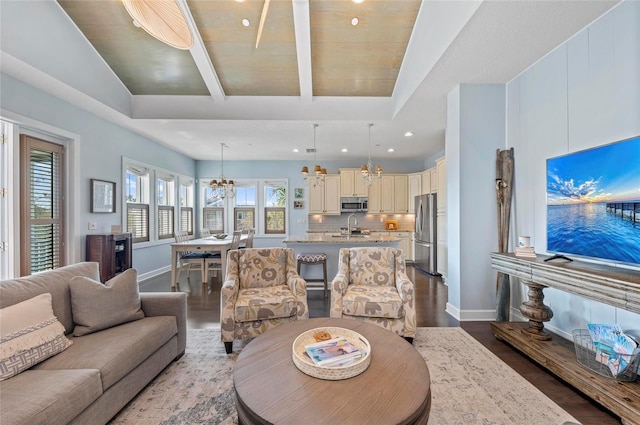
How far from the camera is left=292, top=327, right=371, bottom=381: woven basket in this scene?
4.31 ft

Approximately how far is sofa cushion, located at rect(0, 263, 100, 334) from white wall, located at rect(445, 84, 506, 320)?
3.71 meters

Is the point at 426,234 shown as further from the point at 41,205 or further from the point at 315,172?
the point at 41,205

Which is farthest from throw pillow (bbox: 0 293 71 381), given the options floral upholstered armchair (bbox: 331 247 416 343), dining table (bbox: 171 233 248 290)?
dining table (bbox: 171 233 248 290)

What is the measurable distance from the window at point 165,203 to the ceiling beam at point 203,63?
277 cm

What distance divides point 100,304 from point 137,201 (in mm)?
3876

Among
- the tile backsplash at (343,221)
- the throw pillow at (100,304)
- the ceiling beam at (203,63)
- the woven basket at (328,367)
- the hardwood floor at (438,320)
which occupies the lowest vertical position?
the hardwood floor at (438,320)

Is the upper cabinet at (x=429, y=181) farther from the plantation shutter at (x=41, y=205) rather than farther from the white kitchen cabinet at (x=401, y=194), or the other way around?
the plantation shutter at (x=41, y=205)

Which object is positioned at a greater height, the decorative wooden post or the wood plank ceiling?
the wood plank ceiling

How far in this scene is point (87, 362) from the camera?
5.08 ft

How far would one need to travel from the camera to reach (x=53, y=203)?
357 centimetres

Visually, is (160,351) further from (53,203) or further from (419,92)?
(419,92)

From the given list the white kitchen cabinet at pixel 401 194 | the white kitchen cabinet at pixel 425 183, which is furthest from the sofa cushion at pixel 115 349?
the white kitchen cabinet at pixel 401 194

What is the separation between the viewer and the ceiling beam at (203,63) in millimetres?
3031

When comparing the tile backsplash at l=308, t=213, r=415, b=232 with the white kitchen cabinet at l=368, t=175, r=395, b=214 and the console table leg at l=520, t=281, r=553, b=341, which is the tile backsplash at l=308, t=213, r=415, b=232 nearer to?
the white kitchen cabinet at l=368, t=175, r=395, b=214
